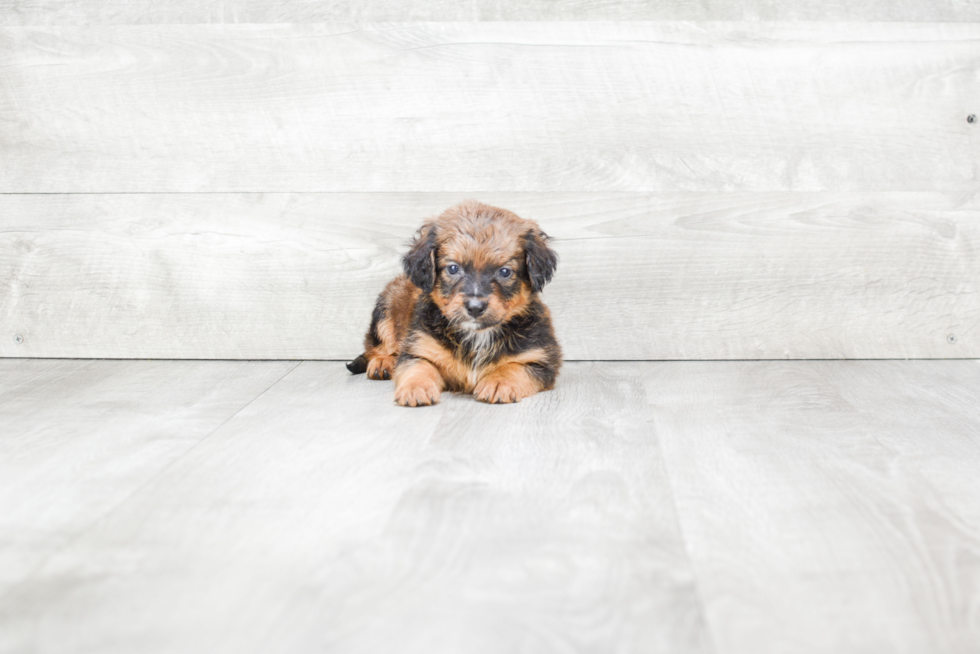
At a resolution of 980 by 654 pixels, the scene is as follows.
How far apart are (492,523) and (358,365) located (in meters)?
1.58

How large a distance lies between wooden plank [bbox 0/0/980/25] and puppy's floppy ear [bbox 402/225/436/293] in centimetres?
111

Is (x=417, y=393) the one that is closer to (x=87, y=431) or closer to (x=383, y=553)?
(x=87, y=431)

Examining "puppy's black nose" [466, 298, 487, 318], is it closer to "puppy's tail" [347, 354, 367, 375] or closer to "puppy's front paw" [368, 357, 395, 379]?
"puppy's front paw" [368, 357, 395, 379]

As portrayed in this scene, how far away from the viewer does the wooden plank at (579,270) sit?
3.18m

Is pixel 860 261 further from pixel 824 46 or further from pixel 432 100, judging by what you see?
pixel 432 100

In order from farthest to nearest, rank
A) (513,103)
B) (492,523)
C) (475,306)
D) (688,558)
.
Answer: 1. (513,103)
2. (475,306)
3. (492,523)
4. (688,558)

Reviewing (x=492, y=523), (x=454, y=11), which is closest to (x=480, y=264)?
(x=492, y=523)

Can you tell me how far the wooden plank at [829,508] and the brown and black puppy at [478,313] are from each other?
0.44m

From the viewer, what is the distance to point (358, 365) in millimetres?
3031

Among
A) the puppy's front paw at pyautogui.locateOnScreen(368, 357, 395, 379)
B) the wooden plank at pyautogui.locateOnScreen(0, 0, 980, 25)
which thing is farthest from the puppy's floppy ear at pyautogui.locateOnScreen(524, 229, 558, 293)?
the wooden plank at pyautogui.locateOnScreen(0, 0, 980, 25)

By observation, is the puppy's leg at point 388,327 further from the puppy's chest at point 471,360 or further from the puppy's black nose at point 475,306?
the puppy's black nose at point 475,306

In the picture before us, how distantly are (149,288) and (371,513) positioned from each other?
209 cm

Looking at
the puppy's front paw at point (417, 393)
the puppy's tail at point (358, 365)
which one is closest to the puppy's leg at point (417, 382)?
the puppy's front paw at point (417, 393)

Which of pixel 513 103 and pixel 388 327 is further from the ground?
pixel 513 103
